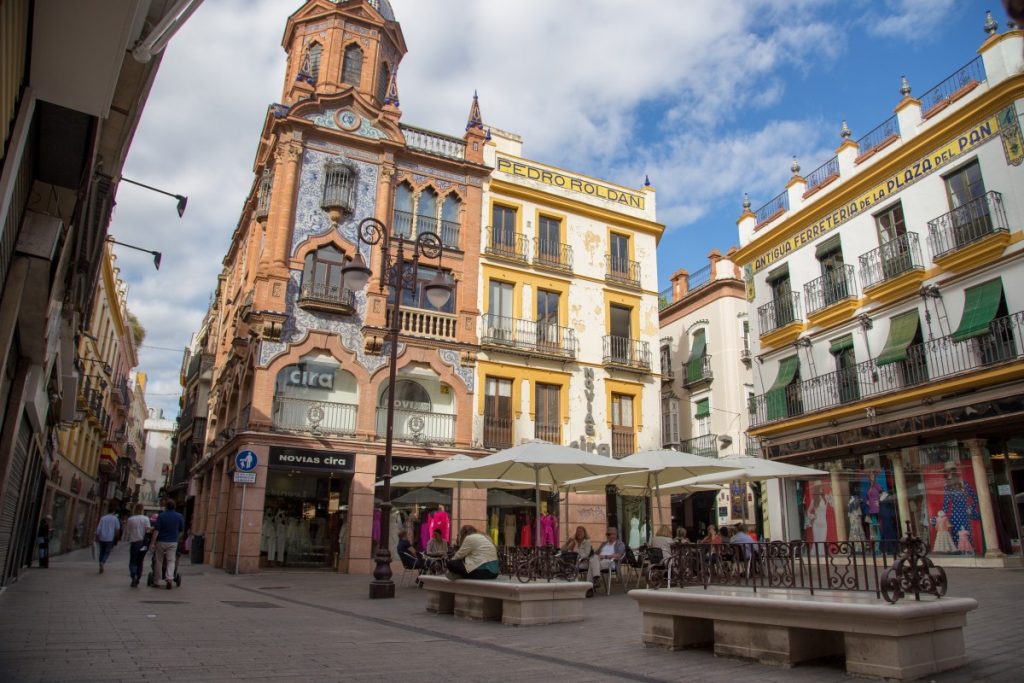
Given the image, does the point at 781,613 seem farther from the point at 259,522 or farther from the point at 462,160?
the point at 462,160

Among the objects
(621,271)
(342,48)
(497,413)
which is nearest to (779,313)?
(621,271)

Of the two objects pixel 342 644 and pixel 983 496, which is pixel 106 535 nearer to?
pixel 342 644

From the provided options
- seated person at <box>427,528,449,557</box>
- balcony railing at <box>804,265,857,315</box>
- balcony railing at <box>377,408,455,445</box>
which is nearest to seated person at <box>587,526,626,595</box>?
seated person at <box>427,528,449,557</box>

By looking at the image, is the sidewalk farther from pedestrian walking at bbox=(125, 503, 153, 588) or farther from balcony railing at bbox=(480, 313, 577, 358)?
balcony railing at bbox=(480, 313, 577, 358)

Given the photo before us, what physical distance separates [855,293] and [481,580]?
1668 cm

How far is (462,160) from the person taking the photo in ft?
81.3

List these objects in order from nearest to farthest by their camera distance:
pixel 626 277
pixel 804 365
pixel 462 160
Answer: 1. pixel 804 365
2. pixel 462 160
3. pixel 626 277

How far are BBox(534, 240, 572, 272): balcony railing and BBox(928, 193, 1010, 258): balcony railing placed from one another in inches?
462

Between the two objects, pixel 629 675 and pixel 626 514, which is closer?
pixel 629 675

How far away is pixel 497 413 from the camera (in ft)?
77.3

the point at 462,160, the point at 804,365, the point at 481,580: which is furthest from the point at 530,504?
the point at 481,580

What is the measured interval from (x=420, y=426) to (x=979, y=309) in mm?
15820

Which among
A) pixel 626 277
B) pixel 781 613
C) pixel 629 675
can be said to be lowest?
pixel 629 675

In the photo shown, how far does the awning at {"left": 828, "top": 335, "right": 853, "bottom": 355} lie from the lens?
70.5 ft
